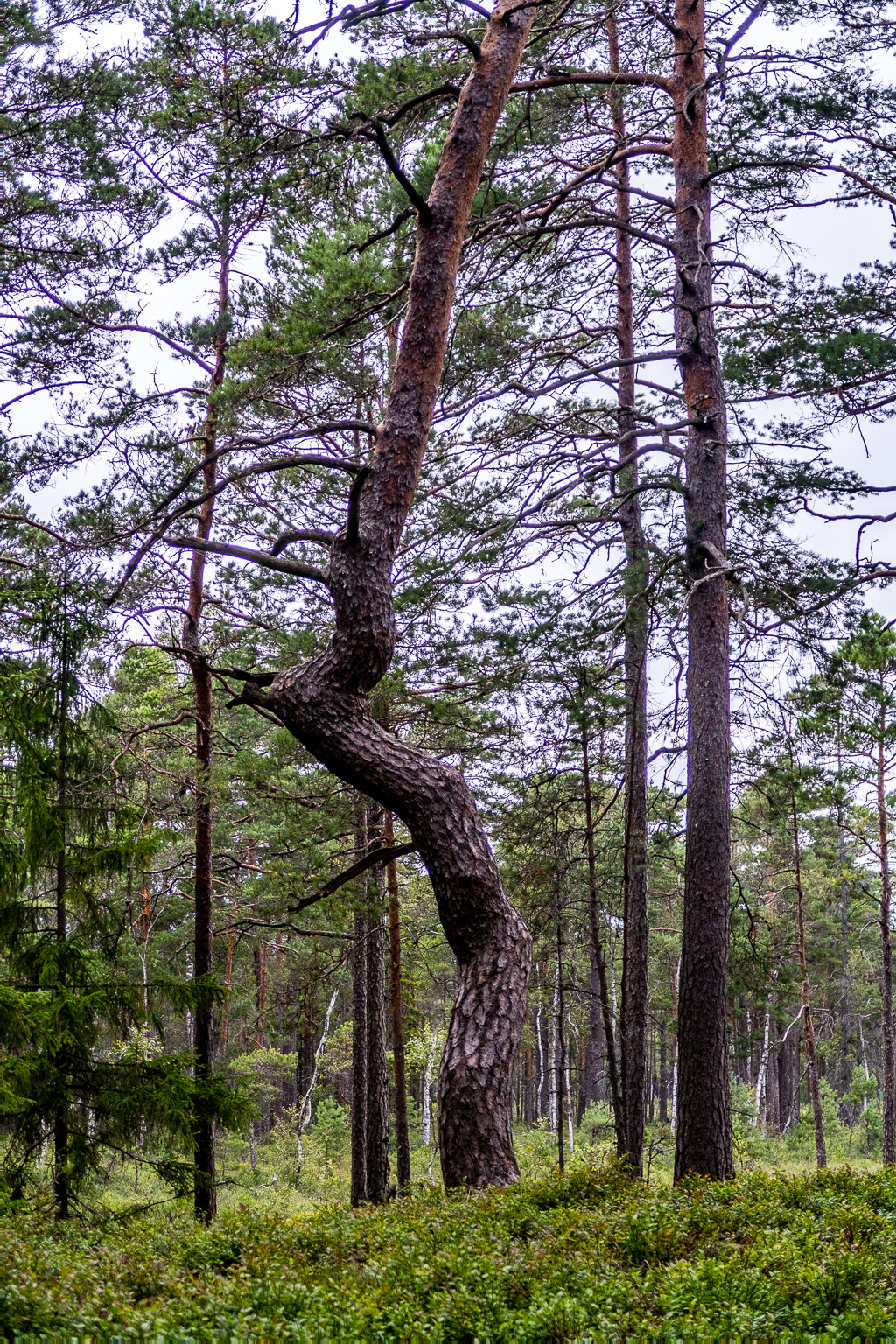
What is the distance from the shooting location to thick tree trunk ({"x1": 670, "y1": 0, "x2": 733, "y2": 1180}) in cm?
717

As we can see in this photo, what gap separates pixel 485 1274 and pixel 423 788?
2.48 metres

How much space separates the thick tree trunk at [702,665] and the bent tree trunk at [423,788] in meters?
2.35

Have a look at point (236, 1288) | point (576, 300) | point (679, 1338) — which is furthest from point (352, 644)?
point (576, 300)

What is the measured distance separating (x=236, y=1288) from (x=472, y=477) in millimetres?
8736

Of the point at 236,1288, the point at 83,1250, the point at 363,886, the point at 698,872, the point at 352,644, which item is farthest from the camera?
the point at 363,886

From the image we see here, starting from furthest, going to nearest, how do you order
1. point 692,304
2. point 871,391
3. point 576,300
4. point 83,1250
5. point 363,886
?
point 363,886 → point 576,300 → point 871,391 → point 692,304 → point 83,1250

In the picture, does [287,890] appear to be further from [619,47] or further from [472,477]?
[619,47]

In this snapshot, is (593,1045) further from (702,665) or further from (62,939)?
(702,665)

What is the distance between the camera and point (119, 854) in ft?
28.6

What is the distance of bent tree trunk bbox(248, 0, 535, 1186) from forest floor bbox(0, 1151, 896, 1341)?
472 millimetres

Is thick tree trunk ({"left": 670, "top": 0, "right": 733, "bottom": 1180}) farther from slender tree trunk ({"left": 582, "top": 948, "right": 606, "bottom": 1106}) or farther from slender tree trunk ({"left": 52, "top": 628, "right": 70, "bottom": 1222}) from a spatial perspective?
slender tree trunk ({"left": 582, "top": 948, "right": 606, "bottom": 1106})

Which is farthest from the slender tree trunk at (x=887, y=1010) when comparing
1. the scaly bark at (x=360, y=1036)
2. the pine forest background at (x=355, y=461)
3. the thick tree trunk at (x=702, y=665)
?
the thick tree trunk at (x=702, y=665)

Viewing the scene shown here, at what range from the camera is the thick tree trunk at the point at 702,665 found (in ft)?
23.5

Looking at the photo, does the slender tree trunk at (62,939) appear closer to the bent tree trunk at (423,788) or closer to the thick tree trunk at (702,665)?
the bent tree trunk at (423,788)
